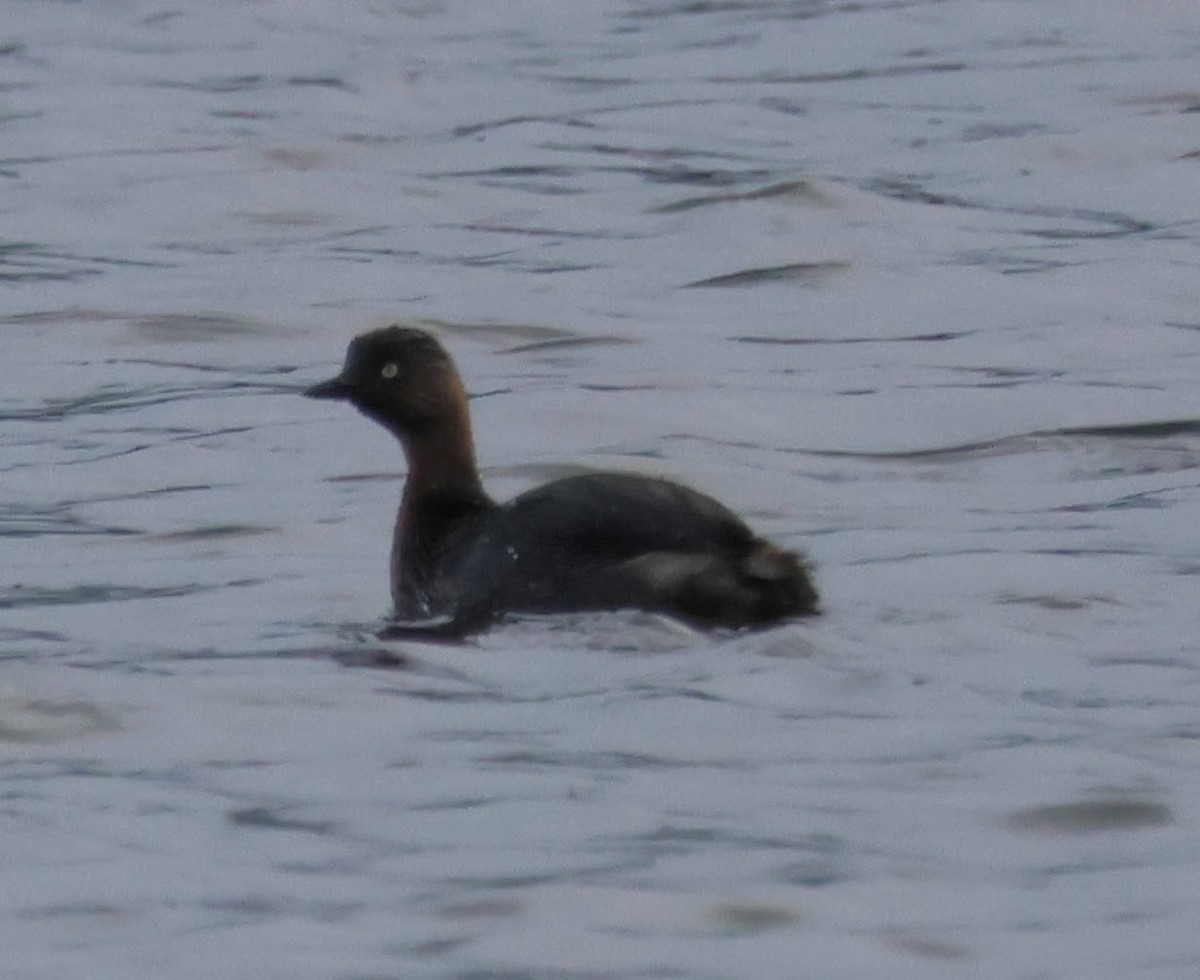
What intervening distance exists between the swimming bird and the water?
0.38ft

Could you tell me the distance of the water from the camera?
7586 millimetres

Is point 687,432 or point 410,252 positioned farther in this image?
point 410,252

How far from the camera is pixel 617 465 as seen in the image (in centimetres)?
1291

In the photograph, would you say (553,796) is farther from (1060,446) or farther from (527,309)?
(527,309)

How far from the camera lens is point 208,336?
51.2ft

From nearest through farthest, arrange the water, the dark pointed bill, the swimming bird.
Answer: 1. the water
2. the swimming bird
3. the dark pointed bill

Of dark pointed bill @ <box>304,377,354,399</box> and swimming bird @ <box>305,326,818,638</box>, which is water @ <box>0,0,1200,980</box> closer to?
swimming bird @ <box>305,326,818,638</box>

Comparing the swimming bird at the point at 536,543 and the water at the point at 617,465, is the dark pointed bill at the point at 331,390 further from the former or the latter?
the water at the point at 617,465

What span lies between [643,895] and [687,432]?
609 centimetres

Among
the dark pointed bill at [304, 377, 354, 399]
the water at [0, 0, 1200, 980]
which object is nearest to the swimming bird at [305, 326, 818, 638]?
the dark pointed bill at [304, 377, 354, 399]

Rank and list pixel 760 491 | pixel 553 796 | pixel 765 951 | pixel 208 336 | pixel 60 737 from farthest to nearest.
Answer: pixel 208 336 < pixel 760 491 < pixel 60 737 < pixel 553 796 < pixel 765 951

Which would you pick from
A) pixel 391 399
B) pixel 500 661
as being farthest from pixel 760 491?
pixel 500 661

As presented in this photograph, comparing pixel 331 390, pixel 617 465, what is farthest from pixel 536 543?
pixel 617 465

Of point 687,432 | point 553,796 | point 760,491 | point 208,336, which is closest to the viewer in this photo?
point 553,796
